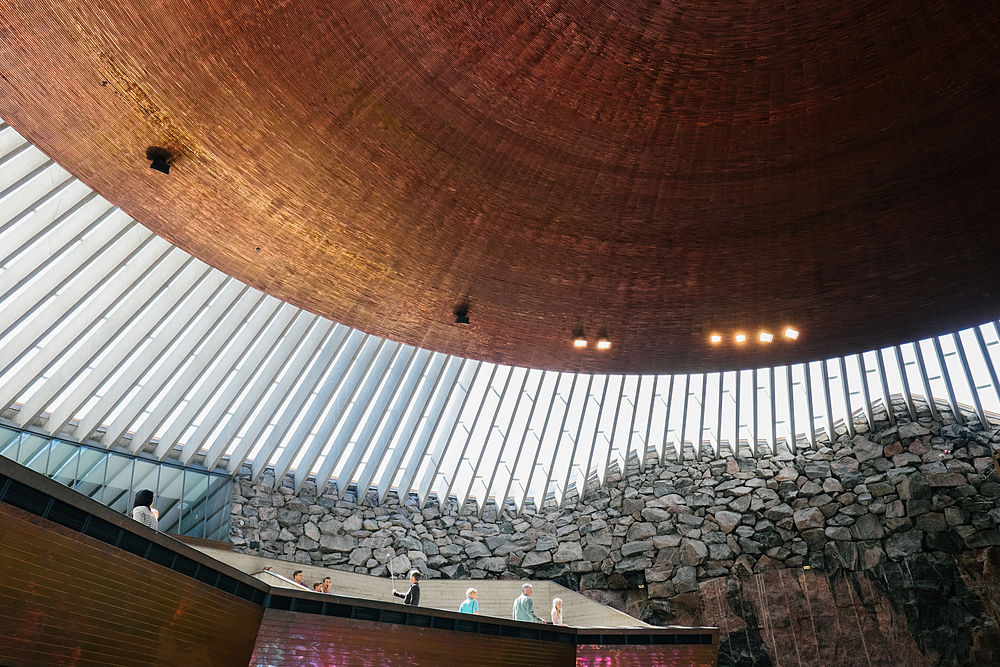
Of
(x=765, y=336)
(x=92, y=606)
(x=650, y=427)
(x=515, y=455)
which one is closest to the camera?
(x=92, y=606)

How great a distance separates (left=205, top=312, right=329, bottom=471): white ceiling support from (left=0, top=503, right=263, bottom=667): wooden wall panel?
786 cm

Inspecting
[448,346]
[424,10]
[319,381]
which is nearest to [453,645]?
[448,346]

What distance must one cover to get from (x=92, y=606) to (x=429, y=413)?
11.3 m

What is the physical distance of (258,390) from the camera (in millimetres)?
13641

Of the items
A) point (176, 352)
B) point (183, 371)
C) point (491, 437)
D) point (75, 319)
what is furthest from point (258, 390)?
point (491, 437)

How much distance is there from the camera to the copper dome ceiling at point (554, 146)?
555 cm

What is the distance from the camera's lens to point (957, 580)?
12797mm

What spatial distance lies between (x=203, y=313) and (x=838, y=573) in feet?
43.9

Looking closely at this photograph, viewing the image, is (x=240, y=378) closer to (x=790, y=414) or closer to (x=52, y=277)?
(x=52, y=277)

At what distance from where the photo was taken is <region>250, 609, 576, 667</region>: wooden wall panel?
653 centimetres

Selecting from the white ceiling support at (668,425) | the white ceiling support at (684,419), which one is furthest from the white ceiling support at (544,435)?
the white ceiling support at (684,419)

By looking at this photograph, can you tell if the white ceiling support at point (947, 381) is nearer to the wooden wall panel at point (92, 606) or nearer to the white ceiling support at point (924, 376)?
the white ceiling support at point (924, 376)

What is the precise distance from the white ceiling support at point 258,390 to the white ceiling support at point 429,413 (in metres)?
2.71

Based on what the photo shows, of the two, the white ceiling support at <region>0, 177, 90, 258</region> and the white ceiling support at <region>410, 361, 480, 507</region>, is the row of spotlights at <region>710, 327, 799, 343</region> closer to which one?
the white ceiling support at <region>410, 361, 480, 507</region>
